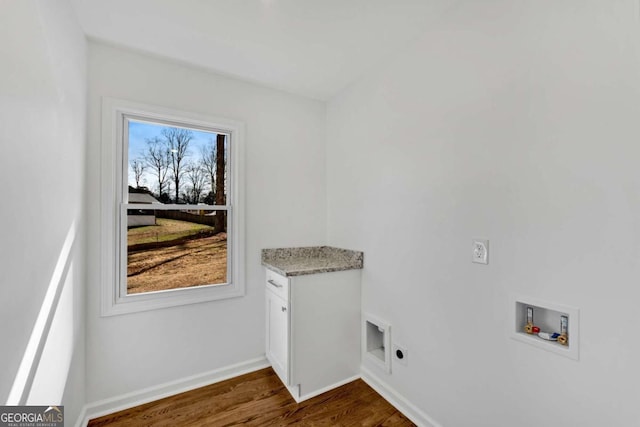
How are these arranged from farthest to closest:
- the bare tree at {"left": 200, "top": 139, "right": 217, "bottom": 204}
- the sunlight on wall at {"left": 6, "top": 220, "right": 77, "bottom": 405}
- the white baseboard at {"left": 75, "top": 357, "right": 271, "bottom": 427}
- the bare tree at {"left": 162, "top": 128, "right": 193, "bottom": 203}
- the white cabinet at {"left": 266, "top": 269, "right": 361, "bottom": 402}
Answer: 1. the bare tree at {"left": 200, "top": 139, "right": 217, "bottom": 204}
2. the bare tree at {"left": 162, "top": 128, "right": 193, "bottom": 203}
3. the white cabinet at {"left": 266, "top": 269, "right": 361, "bottom": 402}
4. the white baseboard at {"left": 75, "top": 357, "right": 271, "bottom": 427}
5. the sunlight on wall at {"left": 6, "top": 220, "right": 77, "bottom": 405}

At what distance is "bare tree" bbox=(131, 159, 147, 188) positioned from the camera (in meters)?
2.10

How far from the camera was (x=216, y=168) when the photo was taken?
2426 mm

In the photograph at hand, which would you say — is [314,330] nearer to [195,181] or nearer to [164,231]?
[164,231]

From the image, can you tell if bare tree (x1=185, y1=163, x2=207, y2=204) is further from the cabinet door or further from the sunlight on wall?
the cabinet door

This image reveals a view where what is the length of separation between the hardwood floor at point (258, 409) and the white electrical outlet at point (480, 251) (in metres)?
1.21

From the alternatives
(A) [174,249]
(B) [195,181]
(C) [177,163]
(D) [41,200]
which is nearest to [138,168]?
(C) [177,163]

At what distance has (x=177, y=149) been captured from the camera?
2275 mm

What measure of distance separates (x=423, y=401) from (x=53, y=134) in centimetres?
255

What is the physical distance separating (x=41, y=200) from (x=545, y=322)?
2.30m

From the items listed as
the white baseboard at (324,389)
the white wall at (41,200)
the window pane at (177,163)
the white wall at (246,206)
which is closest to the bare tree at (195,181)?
the window pane at (177,163)

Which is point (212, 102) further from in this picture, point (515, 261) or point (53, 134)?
point (515, 261)

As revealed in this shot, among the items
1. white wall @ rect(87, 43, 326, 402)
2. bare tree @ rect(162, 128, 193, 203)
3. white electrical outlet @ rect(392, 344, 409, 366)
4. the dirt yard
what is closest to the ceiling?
white wall @ rect(87, 43, 326, 402)

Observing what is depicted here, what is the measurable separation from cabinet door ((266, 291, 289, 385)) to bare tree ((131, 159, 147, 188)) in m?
1.38

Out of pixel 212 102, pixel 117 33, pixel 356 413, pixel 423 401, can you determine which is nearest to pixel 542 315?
pixel 423 401
